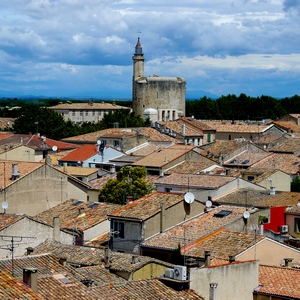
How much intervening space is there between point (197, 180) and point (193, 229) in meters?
12.7

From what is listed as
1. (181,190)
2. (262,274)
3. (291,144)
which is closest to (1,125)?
(291,144)

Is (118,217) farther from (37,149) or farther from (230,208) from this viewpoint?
(37,149)

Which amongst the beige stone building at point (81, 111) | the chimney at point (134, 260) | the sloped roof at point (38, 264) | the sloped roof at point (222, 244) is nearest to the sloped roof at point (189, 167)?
the sloped roof at point (222, 244)

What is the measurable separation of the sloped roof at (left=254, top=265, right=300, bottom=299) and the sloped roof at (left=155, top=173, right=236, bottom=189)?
16.9 metres

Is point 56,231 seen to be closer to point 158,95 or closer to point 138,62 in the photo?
point 158,95

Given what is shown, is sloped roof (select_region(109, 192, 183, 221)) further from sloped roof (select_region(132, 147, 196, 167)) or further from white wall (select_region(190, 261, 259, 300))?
sloped roof (select_region(132, 147, 196, 167))

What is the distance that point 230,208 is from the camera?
1280 inches

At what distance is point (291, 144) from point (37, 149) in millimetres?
19621

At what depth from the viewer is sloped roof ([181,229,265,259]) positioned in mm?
25812

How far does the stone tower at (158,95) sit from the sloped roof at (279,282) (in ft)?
270

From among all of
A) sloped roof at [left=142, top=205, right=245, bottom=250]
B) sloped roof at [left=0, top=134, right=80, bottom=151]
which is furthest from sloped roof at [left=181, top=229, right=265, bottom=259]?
sloped roof at [left=0, top=134, right=80, bottom=151]

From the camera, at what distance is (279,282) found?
2275 cm

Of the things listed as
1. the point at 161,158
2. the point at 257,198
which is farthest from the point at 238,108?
the point at 257,198

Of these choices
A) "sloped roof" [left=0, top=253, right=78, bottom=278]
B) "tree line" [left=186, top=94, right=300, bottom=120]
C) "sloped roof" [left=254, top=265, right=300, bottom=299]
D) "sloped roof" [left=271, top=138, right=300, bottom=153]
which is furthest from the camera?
"tree line" [left=186, top=94, right=300, bottom=120]
